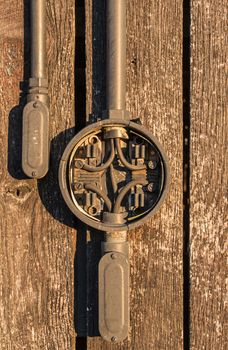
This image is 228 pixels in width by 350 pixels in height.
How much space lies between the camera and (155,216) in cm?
88

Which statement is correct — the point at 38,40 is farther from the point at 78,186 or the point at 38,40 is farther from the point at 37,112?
the point at 78,186

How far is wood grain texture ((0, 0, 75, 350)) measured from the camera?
88 cm

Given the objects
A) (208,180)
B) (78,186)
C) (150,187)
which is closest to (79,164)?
(78,186)

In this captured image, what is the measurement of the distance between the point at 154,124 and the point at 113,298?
34 centimetres

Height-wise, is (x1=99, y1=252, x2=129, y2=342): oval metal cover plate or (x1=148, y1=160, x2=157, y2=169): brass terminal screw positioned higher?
(x1=148, y1=160, x2=157, y2=169): brass terminal screw

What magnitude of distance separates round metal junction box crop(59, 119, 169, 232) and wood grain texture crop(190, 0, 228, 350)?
0.09 m

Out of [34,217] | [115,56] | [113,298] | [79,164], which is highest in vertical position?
[115,56]

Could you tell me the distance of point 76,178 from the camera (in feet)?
2.84

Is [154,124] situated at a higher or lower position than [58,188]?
higher

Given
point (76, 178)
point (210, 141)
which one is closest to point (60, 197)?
point (76, 178)

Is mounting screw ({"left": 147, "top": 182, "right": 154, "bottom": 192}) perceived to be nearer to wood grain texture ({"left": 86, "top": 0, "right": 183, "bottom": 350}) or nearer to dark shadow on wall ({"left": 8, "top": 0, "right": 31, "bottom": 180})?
wood grain texture ({"left": 86, "top": 0, "right": 183, "bottom": 350})

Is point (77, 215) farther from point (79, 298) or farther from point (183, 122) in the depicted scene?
point (183, 122)

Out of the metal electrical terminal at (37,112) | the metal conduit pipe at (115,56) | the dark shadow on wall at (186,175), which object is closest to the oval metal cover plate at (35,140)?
the metal electrical terminal at (37,112)

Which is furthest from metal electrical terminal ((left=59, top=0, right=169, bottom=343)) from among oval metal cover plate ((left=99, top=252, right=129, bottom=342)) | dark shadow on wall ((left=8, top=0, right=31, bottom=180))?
dark shadow on wall ((left=8, top=0, right=31, bottom=180))
